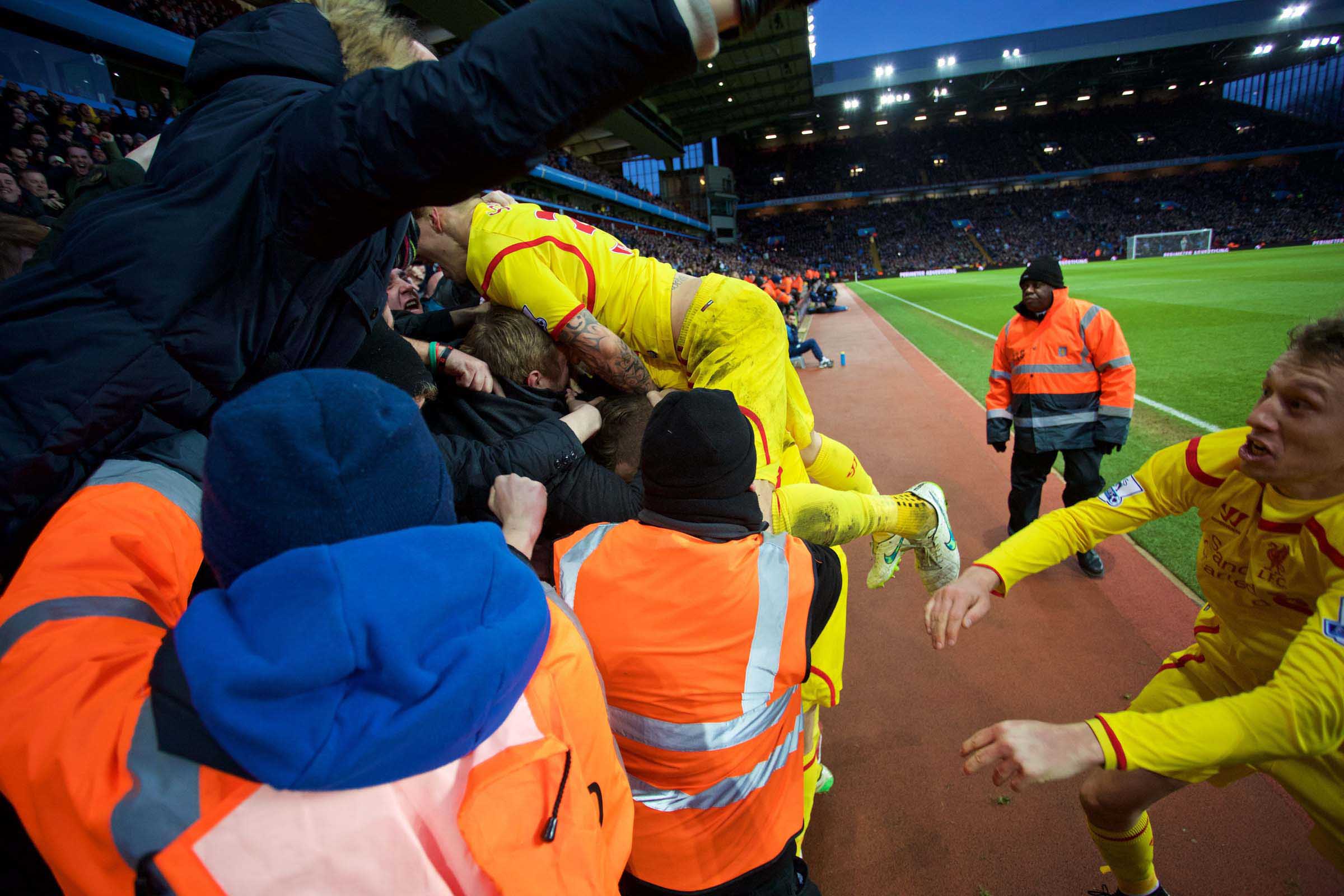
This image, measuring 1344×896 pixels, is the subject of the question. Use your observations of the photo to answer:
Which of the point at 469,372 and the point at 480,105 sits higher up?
the point at 480,105

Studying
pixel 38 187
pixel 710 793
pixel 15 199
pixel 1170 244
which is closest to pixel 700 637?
pixel 710 793

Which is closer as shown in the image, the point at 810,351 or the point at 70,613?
the point at 70,613

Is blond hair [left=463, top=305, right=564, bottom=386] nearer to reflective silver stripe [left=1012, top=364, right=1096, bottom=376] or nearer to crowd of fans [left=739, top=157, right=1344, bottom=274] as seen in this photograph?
reflective silver stripe [left=1012, top=364, right=1096, bottom=376]

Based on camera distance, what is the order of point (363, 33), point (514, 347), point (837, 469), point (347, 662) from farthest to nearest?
point (837, 469) → point (514, 347) → point (363, 33) → point (347, 662)

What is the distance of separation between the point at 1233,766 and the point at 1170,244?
177 ft

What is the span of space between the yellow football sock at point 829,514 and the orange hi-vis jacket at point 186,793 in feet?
5.70

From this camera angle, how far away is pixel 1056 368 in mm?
4516

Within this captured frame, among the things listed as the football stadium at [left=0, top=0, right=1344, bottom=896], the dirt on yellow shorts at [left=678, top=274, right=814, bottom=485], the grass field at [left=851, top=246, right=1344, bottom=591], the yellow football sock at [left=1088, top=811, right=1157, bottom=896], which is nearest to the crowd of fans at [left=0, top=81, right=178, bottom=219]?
the football stadium at [left=0, top=0, right=1344, bottom=896]

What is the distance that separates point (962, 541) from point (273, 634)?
563 cm

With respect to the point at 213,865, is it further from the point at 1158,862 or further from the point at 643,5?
the point at 1158,862

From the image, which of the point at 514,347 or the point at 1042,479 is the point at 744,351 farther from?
the point at 1042,479

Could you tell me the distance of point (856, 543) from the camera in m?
5.51

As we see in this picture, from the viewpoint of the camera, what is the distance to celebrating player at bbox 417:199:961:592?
257 centimetres

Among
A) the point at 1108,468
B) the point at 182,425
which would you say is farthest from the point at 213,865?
the point at 1108,468
